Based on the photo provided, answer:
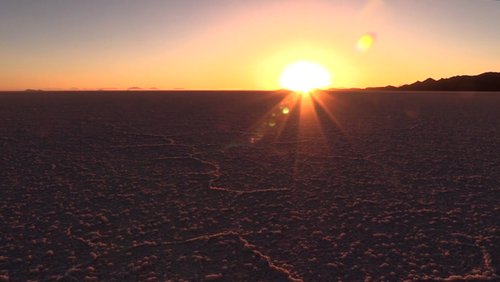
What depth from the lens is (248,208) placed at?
2.14 m

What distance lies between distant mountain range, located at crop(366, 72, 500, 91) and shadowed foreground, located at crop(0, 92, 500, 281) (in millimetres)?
42972

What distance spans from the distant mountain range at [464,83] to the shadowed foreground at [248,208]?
4297 centimetres

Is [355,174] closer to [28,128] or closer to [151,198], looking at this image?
[151,198]

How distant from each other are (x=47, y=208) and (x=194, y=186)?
799 millimetres

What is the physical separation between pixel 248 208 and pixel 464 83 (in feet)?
163

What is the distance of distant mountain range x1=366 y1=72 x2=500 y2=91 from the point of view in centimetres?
4197

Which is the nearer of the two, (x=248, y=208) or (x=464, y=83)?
(x=248, y=208)

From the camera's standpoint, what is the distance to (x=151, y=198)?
228 cm

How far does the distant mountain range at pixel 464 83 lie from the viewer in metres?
42.0

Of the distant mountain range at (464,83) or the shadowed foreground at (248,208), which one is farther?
the distant mountain range at (464,83)

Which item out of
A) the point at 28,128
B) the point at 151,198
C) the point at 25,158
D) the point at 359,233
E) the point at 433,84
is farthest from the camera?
the point at 433,84

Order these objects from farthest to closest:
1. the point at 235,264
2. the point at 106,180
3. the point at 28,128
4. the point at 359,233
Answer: the point at 28,128 → the point at 106,180 → the point at 359,233 → the point at 235,264

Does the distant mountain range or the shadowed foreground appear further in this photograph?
the distant mountain range

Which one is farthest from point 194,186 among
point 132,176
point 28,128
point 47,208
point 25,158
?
point 28,128
